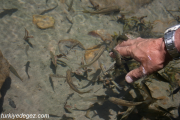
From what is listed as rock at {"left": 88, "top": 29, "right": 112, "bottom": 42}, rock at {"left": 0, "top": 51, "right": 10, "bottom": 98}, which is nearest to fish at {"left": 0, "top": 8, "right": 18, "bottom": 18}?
rock at {"left": 0, "top": 51, "right": 10, "bottom": 98}

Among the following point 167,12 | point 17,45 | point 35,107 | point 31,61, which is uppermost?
point 167,12

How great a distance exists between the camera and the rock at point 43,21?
430 cm

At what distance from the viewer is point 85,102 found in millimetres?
3293

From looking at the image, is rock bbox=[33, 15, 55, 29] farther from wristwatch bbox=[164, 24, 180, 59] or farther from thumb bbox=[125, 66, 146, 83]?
wristwatch bbox=[164, 24, 180, 59]

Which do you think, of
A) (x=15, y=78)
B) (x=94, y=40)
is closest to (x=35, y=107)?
(x=15, y=78)

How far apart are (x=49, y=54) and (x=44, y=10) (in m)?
2.03

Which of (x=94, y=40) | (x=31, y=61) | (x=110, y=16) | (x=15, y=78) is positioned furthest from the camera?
(x=110, y=16)

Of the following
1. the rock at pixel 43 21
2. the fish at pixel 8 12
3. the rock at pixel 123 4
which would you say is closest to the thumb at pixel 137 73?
the rock at pixel 43 21

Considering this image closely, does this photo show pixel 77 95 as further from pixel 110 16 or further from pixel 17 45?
pixel 110 16

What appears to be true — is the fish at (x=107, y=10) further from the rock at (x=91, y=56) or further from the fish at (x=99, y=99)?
the fish at (x=99, y=99)

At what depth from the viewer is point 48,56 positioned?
383 centimetres

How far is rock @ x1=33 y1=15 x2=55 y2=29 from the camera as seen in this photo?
4.30 meters

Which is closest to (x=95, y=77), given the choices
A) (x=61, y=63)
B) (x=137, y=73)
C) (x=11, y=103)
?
(x=61, y=63)

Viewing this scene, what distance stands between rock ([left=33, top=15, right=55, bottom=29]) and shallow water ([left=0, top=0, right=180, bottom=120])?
0.42 feet
